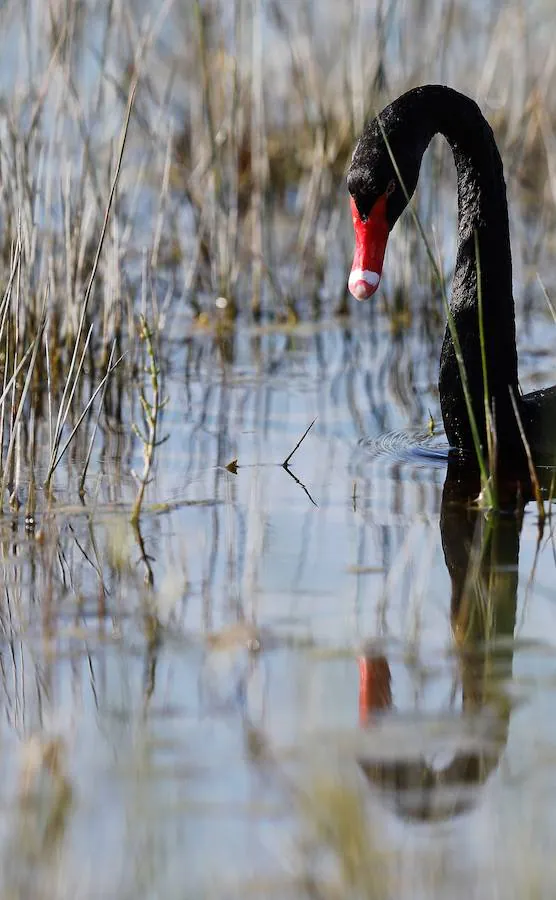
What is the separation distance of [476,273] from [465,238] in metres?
0.13

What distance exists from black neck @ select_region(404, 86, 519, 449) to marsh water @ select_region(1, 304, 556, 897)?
0.22 m

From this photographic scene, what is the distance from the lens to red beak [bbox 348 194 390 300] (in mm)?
4152

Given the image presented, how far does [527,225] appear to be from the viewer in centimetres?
840

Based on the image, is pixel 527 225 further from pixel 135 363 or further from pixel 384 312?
pixel 135 363

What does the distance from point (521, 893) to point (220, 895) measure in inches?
16.5

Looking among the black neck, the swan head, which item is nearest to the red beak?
the swan head

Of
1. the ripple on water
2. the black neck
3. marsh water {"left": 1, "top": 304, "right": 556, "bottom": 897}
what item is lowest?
marsh water {"left": 1, "top": 304, "right": 556, "bottom": 897}

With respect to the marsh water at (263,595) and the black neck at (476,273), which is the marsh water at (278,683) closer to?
the marsh water at (263,595)

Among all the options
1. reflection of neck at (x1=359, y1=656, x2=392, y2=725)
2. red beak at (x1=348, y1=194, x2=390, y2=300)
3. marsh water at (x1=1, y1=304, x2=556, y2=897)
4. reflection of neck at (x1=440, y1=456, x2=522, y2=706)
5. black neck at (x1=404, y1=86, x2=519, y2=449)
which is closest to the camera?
marsh water at (x1=1, y1=304, x2=556, y2=897)

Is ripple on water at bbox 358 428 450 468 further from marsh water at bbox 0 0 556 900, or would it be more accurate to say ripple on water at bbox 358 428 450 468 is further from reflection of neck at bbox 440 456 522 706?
reflection of neck at bbox 440 456 522 706

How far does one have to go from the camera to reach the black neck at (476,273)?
445cm

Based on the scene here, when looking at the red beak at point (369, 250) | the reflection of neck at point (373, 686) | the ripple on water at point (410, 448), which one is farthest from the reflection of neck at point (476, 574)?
the red beak at point (369, 250)

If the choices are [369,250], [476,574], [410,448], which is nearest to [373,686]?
[476,574]

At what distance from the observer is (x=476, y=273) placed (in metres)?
4.60
